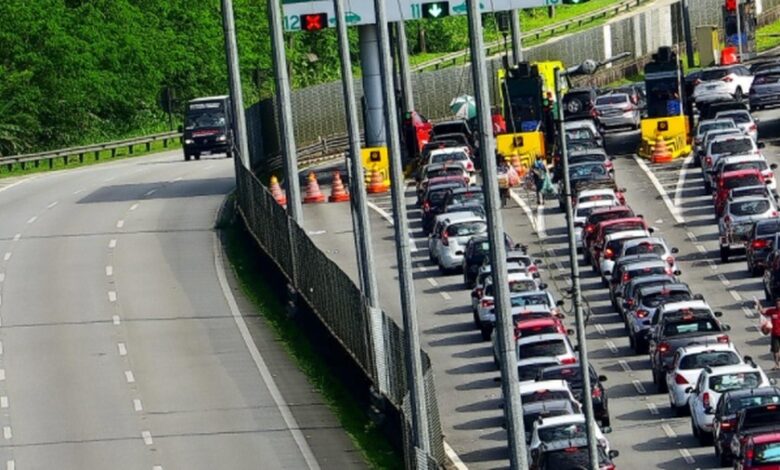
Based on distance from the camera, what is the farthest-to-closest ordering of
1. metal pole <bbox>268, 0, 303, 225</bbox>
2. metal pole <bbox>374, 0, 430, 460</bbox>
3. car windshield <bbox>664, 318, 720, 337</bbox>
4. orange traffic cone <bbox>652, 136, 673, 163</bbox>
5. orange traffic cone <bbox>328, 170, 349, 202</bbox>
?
orange traffic cone <bbox>652, 136, 673, 163</bbox>
orange traffic cone <bbox>328, 170, 349, 202</bbox>
metal pole <bbox>268, 0, 303, 225</bbox>
car windshield <bbox>664, 318, 720, 337</bbox>
metal pole <bbox>374, 0, 430, 460</bbox>

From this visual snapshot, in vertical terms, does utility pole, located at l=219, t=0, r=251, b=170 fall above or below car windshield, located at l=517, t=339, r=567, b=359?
above

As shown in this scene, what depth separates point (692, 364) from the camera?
145 feet

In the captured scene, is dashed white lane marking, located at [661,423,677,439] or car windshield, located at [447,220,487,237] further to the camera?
car windshield, located at [447,220,487,237]

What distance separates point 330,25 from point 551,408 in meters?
37.8

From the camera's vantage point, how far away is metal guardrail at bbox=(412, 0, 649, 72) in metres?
128

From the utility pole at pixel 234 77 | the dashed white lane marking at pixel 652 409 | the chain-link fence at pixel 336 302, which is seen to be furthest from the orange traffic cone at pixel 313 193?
the dashed white lane marking at pixel 652 409

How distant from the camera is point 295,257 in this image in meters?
54.6

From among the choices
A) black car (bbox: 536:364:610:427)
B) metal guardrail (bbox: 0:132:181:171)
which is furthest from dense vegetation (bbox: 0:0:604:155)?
black car (bbox: 536:364:610:427)

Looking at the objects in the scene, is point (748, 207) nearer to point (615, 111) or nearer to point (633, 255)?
point (633, 255)

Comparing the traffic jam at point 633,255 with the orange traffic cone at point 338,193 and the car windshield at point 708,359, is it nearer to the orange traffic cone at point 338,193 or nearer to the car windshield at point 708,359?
the car windshield at point 708,359

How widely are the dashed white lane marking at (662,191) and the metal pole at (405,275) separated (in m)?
29.5

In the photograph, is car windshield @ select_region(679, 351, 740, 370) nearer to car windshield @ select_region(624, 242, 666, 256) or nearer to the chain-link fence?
the chain-link fence

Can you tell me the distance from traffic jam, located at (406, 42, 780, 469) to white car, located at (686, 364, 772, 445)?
34 mm

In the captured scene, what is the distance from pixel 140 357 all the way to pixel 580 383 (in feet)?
41.7
